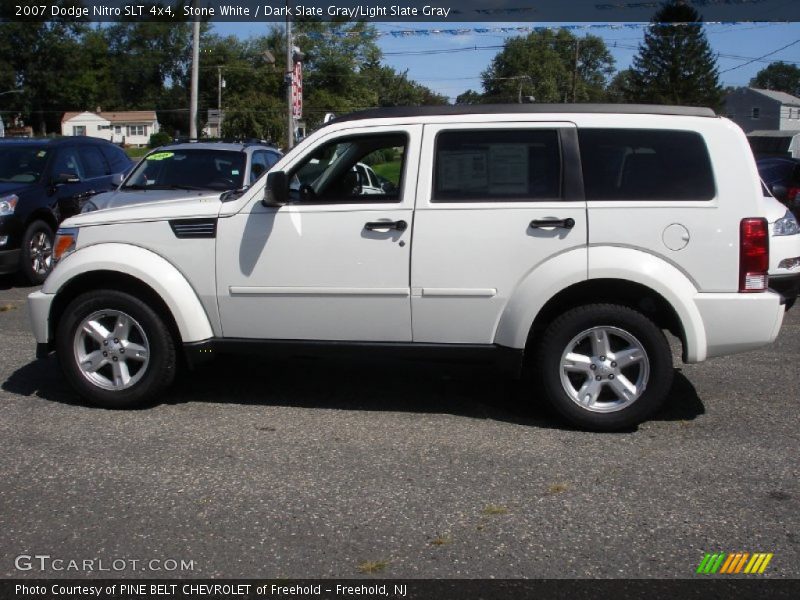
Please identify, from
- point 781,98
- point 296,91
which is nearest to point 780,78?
point 781,98

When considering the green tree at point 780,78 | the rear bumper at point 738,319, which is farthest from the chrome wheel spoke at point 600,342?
the green tree at point 780,78

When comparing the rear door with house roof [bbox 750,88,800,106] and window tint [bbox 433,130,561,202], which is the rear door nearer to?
window tint [bbox 433,130,561,202]

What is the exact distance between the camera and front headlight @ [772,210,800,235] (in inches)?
317

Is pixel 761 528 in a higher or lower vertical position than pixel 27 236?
lower

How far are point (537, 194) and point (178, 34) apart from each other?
112 metres

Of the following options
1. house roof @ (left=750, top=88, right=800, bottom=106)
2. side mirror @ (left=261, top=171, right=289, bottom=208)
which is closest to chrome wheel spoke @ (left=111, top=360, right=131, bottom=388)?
side mirror @ (left=261, top=171, right=289, bottom=208)

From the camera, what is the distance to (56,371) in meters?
6.63

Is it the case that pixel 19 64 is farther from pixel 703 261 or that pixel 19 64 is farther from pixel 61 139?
pixel 703 261

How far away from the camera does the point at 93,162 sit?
12.2m

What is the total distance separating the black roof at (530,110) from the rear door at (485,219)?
12 centimetres

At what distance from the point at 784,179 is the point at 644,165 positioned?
891 centimetres

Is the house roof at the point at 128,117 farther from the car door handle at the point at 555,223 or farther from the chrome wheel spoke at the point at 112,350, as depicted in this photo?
the car door handle at the point at 555,223

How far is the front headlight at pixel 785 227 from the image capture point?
8.05 meters
